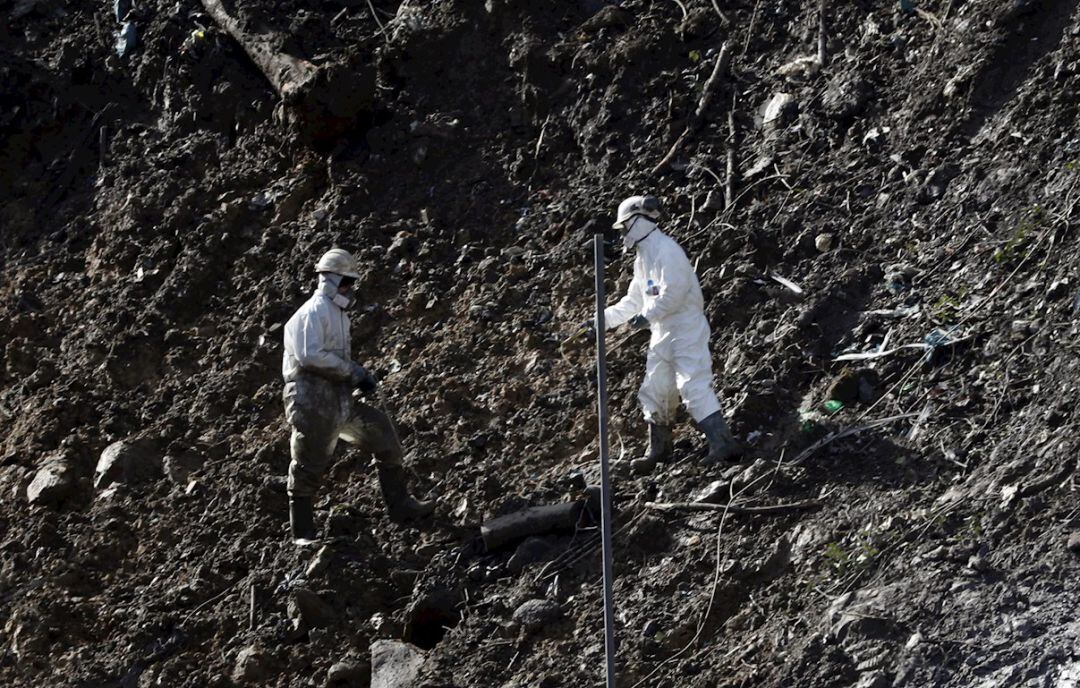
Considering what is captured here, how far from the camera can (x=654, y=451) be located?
11.2 m

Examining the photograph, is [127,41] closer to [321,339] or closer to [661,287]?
[321,339]

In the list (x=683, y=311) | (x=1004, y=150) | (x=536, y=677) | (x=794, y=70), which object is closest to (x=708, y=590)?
(x=536, y=677)

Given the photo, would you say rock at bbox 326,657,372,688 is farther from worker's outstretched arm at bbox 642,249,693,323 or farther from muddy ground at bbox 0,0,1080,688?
worker's outstretched arm at bbox 642,249,693,323

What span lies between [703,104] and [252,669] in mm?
5484

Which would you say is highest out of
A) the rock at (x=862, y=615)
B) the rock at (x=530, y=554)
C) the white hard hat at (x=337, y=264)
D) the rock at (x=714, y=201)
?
the white hard hat at (x=337, y=264)

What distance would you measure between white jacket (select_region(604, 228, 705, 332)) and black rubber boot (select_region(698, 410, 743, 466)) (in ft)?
2.00

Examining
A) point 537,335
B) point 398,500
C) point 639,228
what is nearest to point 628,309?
point 639,228

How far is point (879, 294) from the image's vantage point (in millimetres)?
11797

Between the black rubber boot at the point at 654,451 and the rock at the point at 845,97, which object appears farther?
the rock at the point at 845,97

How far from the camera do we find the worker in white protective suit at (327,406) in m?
11.3

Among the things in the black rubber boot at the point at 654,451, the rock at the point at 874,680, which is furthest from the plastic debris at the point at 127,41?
the rock at the point at 874,680

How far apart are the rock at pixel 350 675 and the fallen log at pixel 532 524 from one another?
1061 millimetres

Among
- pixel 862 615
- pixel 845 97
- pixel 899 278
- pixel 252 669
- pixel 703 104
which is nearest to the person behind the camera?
pixel 862 615

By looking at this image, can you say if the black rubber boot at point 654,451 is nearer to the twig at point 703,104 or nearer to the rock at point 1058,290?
the rock at point 1058,290
